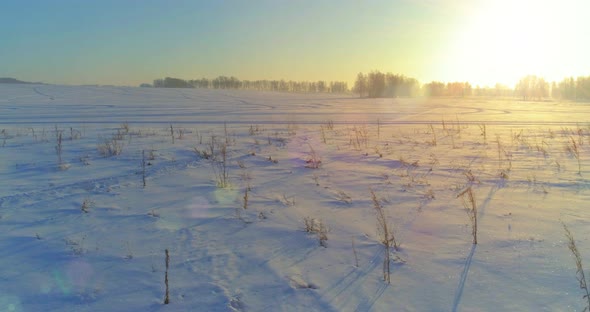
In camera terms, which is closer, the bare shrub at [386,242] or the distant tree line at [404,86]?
the bare shrub at [386,242]

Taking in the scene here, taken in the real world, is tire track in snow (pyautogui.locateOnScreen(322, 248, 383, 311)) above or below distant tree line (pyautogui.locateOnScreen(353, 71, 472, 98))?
below

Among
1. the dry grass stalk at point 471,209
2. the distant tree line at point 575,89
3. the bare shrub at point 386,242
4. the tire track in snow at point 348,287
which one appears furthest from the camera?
the distant tree line at point 575,89

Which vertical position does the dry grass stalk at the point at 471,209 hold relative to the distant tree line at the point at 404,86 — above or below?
below

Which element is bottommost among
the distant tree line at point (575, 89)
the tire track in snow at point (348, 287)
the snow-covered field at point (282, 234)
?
the tire track in snow at point (348, 287)

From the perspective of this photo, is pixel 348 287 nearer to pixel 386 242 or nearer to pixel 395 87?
pixel 386 242

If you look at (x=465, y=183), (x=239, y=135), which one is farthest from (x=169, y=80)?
(x=465, y=183)

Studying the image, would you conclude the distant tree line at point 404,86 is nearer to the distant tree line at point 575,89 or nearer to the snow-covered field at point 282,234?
the distant tree line at point 575,89

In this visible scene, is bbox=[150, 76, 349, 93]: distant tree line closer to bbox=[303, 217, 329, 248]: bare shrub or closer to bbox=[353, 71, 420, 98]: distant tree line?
bbox=[353, 71, 420, 98]: distant tree line

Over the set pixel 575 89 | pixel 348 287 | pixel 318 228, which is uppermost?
pixel 575 89

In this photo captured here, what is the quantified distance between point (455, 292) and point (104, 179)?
552 centimetres

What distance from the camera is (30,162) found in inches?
282

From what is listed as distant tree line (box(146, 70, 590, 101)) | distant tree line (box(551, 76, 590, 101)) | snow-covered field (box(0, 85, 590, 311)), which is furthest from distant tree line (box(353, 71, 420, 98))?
snow-covered field (box(0, 85, 590, 311))

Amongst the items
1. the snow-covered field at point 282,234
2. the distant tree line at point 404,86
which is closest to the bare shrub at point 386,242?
the snow-covered field at point 282,234

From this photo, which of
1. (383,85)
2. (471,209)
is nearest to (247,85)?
(383,85)
